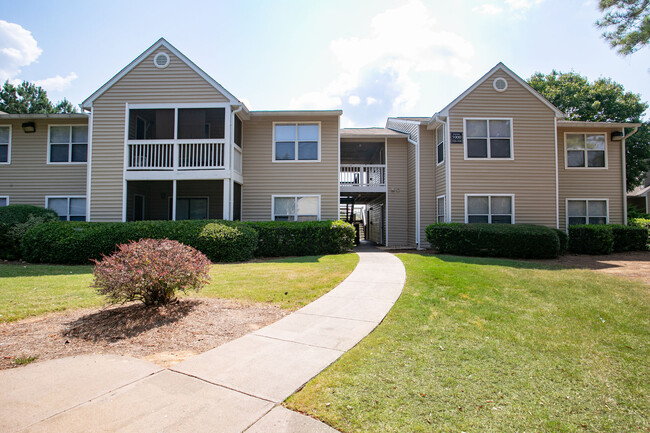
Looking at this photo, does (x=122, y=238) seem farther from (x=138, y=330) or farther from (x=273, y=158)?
(x=138, y=330)

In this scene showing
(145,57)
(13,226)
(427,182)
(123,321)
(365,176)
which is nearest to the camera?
(123,321)

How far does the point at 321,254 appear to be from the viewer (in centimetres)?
1237

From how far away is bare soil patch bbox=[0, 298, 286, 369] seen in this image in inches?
148

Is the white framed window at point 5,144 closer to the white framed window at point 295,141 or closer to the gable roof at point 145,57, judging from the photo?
the gable roof at point 145,57

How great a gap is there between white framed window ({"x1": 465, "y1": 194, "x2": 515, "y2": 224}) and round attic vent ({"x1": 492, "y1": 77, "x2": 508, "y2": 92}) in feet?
14.4

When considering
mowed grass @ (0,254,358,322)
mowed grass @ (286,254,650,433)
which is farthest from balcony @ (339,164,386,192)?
mowed grass @ (286,254,650,433)

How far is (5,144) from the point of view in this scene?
14797 millimetres

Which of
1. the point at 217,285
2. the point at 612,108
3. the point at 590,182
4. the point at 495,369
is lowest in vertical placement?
the point at 495,369

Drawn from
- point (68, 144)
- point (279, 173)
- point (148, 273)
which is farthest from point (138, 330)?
point (68, 144)

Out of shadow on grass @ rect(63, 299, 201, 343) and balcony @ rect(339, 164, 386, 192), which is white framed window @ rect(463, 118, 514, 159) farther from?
shadow on grass @ rect(63, 299, 201, 343)

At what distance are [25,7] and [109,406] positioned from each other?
12.0m

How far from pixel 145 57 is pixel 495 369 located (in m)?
15.4

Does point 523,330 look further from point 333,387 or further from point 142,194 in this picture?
point 142,194

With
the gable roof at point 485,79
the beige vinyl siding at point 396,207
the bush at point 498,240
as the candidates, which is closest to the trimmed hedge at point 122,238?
the bush at point 498,240
